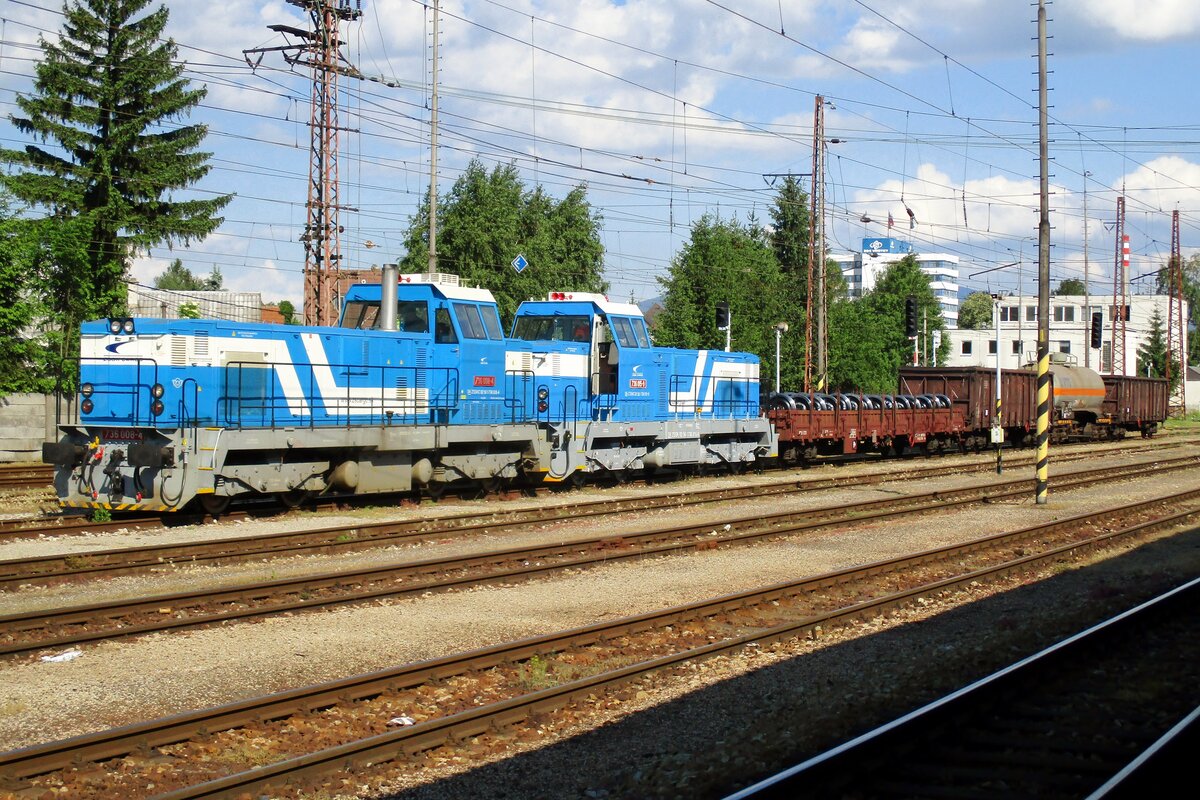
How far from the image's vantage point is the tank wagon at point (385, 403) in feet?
51.5

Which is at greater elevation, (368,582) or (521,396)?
(521,396)

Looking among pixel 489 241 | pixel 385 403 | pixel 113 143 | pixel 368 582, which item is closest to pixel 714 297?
pixel 489 241

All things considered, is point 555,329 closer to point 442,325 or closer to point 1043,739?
point 442,325

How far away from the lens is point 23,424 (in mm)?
27469

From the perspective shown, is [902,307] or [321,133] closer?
[321,133]

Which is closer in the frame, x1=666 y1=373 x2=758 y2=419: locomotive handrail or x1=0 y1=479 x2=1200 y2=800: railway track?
x1=0 y1=479 x2=1200 y2=800: railway track

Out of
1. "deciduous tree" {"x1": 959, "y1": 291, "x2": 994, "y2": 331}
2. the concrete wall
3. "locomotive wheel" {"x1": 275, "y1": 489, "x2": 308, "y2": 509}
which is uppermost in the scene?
"deciduous tree" {"x1": 959, "y1": 291, "x2": 994, "y2": 331}

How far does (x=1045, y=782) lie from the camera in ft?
20.6

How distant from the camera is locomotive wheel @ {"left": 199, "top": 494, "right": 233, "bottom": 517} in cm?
1648

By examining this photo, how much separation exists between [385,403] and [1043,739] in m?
13.3

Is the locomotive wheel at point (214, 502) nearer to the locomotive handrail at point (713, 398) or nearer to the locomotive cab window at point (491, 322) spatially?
the locomotive cab window at point (491, 322)

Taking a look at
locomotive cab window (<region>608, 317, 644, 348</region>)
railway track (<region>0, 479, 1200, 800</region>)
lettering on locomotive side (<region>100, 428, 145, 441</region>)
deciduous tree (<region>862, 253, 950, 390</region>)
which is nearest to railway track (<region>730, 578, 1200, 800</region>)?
railway track (<region>0, 479, 1200, 800</region>)

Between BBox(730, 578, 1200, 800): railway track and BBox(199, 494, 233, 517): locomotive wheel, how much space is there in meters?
12.0

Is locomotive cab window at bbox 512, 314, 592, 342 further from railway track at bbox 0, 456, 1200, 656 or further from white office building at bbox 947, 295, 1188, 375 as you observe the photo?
white office building at bbox 947, 295, 1188, 375
